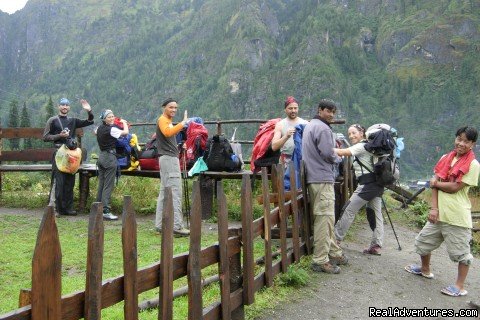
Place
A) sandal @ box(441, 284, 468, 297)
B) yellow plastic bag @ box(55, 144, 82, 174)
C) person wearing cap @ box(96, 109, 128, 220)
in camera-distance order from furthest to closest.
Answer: yellow plastic bag @ box(55, 144, 82, 174) < person wearing cap @ box(96, 109, 128, 220) < sandal @ box(441, 284, 468, 297)

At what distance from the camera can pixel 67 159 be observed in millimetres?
7609

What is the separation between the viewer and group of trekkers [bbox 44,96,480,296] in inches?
205

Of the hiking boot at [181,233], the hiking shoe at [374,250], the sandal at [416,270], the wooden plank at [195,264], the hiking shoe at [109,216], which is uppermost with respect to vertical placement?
the wooden plank at [195,264]

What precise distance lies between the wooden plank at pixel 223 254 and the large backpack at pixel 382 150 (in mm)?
2921

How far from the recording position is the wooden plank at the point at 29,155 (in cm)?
927

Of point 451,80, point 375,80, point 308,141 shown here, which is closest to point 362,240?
point 308,141

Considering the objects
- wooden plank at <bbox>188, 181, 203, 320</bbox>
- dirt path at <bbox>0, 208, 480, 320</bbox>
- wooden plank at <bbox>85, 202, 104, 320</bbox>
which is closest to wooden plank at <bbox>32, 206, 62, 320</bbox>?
wooden plank at <bbox>85, 202, 104, 320</bbox>

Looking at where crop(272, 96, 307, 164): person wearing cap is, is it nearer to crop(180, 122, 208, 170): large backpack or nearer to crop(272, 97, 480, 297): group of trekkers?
crop(272, 97, 480, 297): group of trekkers

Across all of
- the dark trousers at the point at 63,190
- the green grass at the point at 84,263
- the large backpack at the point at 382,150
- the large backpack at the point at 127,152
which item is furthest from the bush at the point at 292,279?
the dark trousers at the point at 63,190

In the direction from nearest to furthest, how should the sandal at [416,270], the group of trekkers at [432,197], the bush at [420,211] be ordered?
the group of trekkers at [432,197], the sandal at [416,270], the bush at [420,211]

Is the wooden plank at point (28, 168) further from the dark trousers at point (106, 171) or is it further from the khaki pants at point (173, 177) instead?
the khaki pants at point (173, 177)

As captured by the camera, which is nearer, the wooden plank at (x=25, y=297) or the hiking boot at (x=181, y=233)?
the wooden plank at (x=25, y=297)

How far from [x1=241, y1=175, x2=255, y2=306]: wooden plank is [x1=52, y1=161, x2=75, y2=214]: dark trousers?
4476 mm

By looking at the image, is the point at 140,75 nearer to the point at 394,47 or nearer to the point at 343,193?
the point at 394,47
